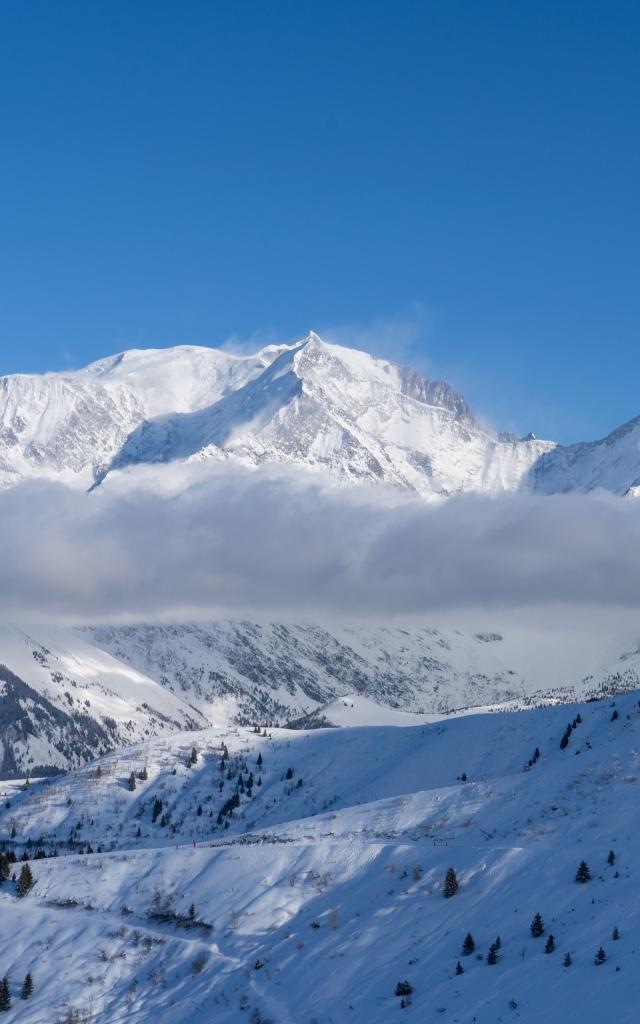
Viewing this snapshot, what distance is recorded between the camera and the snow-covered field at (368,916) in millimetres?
51188

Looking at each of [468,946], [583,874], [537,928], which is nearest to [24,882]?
[468,946]

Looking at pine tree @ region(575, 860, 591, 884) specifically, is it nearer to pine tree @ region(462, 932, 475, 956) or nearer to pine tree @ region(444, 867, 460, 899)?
pine tree @ region(444, 867, 460, 899)

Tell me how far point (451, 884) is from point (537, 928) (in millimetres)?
10797

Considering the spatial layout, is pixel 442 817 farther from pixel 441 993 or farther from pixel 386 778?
pixel 386 778

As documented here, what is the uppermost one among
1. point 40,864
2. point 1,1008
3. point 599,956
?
point 40,864

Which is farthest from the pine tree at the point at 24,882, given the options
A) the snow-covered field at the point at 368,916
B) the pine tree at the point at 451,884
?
the pine tree at the point at 451,884

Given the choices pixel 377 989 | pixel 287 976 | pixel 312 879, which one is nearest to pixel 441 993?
pixel 377 989

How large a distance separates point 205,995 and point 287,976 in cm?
488

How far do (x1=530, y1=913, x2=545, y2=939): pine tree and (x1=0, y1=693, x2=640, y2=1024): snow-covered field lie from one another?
748 mm

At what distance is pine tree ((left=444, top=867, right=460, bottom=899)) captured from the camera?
64.9 meters

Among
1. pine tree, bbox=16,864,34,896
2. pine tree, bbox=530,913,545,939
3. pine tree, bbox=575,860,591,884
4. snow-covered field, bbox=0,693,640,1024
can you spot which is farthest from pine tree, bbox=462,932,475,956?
pine tree, bbox=16,864,34,896

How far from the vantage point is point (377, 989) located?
54.0 metres

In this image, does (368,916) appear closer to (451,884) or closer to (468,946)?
(451,884)

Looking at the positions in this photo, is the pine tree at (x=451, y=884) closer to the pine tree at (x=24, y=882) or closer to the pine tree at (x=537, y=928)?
the pine tree at (x=537, y=928)
